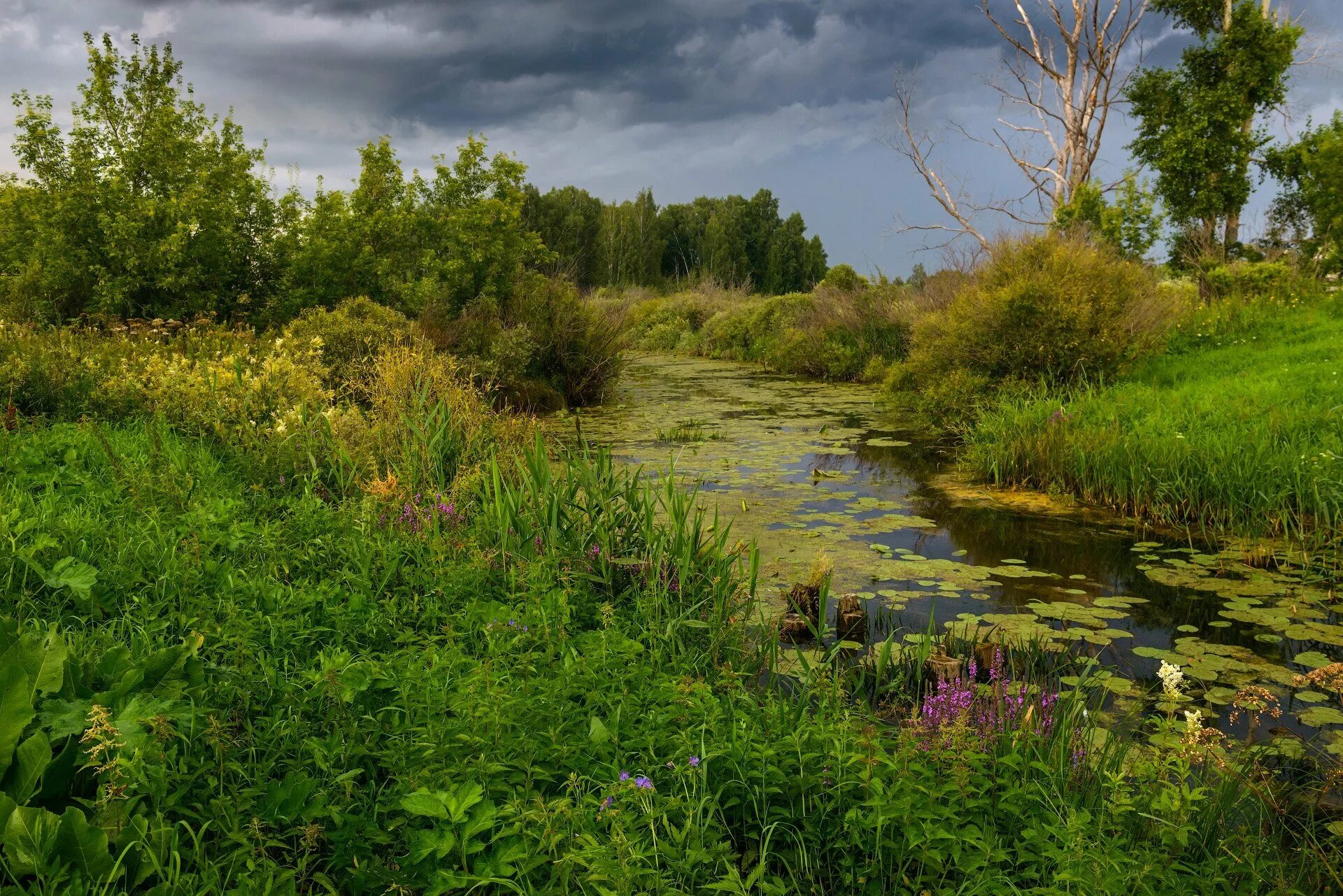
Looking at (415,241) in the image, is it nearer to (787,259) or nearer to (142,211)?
(142,211)

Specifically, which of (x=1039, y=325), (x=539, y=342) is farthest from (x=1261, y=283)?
(x=539, y=342)

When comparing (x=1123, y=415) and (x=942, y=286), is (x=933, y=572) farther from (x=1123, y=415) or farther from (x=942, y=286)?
(x=942, y=286)

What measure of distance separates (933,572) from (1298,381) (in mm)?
6096

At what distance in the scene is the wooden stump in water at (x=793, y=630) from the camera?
174 inches

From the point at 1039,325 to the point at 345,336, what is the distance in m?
8.76

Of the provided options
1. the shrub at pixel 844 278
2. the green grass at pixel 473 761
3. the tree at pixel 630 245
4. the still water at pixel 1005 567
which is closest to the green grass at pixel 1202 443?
the still water at pixel 1005 567

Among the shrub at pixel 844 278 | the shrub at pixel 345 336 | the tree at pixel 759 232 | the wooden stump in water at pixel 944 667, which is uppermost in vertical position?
the tree at pixel 759 232

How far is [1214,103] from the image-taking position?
75.0 feet

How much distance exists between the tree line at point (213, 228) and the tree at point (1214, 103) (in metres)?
19.4

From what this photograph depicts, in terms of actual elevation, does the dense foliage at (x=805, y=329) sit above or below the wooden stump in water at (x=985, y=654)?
above

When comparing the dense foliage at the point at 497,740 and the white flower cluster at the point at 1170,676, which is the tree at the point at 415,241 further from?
the white flower cluster at the point at 1170,676

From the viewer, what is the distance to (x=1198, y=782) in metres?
2.71

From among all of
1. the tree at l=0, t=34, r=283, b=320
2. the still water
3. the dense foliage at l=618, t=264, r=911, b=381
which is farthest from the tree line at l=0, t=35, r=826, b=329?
the still water

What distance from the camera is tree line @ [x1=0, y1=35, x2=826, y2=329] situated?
12469 mm
